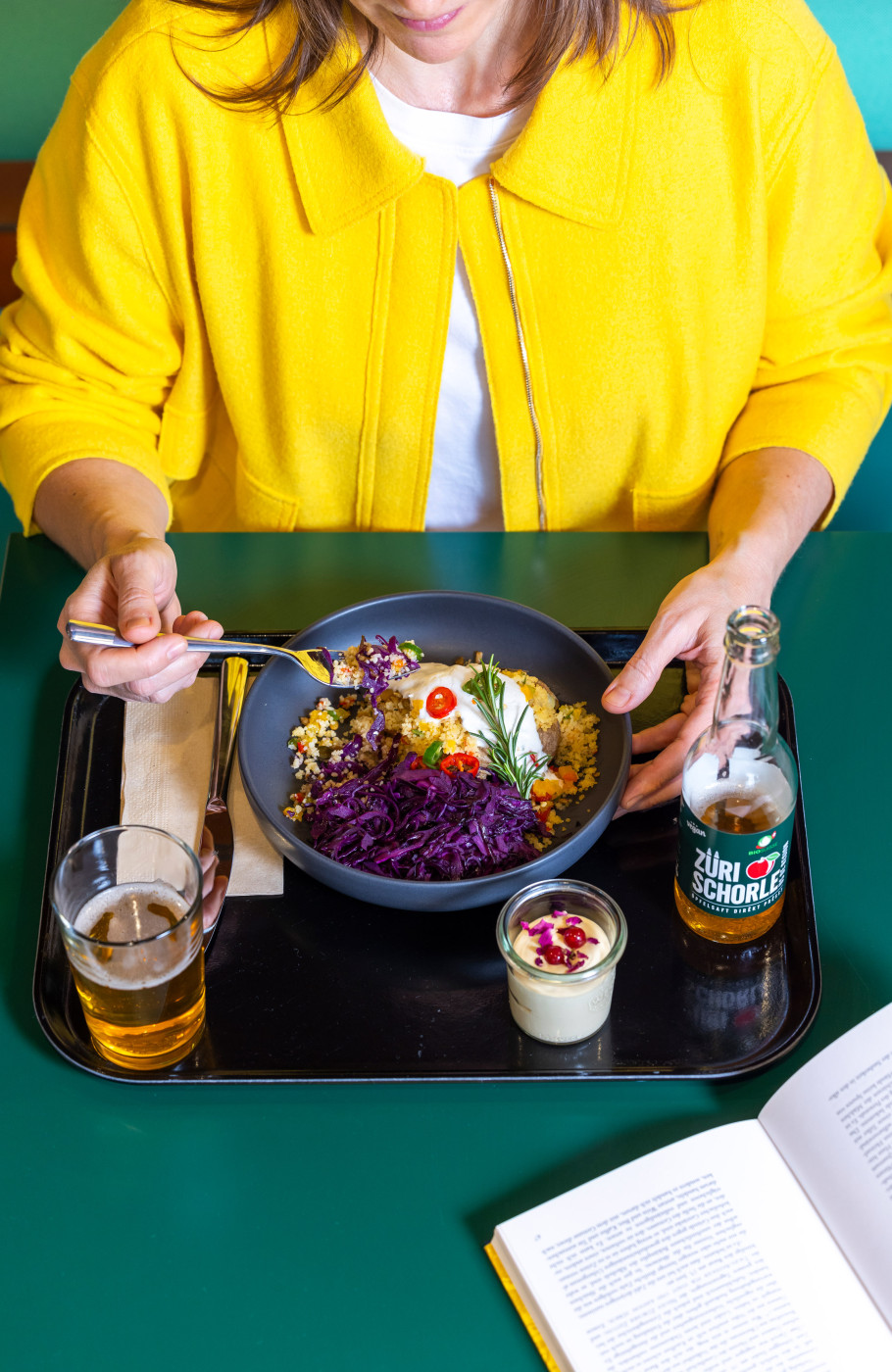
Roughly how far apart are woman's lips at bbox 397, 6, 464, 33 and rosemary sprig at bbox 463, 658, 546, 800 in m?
0.72

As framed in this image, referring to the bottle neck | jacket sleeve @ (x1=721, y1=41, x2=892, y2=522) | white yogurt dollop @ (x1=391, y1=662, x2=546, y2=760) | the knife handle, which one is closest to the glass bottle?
the bottle neck

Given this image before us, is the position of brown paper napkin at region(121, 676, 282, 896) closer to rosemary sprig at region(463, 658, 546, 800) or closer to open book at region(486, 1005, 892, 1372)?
rosemary sprig at region(463, 658, 546, 800)

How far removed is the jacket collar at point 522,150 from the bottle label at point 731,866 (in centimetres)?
87

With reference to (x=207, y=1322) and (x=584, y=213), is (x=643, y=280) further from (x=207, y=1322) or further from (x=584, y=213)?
(x=207, y=1322)

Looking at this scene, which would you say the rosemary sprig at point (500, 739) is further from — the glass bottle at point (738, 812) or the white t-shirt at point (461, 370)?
the white t-shirt at point (461, 370)

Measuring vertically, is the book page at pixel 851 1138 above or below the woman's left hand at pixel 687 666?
below

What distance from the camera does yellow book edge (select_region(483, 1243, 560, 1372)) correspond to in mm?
935

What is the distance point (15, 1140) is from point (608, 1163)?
529mm

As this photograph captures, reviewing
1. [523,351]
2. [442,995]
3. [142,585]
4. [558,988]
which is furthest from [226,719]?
[523,351]

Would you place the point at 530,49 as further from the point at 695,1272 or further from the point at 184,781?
the point at 695,1272

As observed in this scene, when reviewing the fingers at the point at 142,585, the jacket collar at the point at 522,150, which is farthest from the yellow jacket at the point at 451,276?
the fingers at the point at 142,585

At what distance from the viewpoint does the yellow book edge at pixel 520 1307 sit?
Result: 3.07ft

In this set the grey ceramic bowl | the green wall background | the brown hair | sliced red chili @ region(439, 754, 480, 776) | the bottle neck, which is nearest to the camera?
the bottle neck

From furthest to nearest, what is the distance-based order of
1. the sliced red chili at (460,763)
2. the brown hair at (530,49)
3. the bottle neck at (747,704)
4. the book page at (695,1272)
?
1. the brown hair at (530,49)
2. the sliced red chili at (460,763)
3. the bottle neck at (747,704)
4. the book page at (695,1272)
